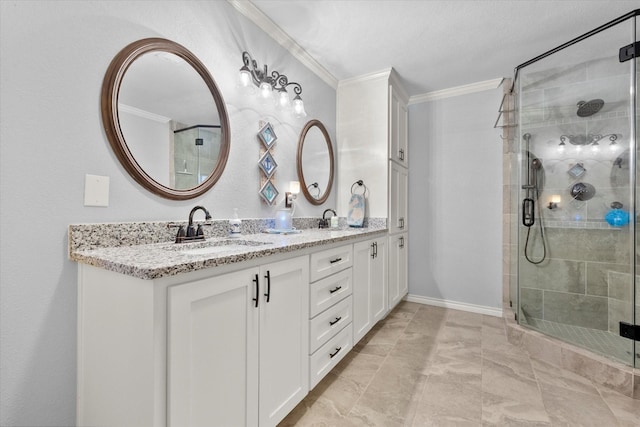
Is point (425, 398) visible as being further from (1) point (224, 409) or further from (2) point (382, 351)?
(1) point (224, 409)

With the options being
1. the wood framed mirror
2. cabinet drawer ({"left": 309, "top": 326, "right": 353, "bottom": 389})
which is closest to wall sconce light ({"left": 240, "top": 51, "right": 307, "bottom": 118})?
the wood framed mirror

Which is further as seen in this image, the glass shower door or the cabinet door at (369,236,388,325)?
the cabinet door at (369,236,388,325)

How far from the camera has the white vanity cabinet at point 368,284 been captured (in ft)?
6.57

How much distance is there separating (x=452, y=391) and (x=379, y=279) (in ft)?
3.08

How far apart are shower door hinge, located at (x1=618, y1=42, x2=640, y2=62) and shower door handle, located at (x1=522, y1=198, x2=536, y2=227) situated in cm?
111

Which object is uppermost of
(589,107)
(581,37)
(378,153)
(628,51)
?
(581,37)

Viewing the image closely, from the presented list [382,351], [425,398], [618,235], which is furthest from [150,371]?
[618,235]

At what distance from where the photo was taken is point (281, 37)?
2.14 m

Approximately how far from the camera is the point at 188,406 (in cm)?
87

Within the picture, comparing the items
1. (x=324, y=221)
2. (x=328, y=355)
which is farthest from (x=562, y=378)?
(x=324, y=221)

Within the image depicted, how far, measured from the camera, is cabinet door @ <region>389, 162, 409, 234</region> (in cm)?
278

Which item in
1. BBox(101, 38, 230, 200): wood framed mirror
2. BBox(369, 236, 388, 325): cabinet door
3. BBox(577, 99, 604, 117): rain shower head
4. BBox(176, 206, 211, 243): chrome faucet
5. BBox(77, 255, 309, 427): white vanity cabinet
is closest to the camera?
BBox(77, 255, 309, 427): white vanity cabinet

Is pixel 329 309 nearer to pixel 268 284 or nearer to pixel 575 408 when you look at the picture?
pixel 268 284

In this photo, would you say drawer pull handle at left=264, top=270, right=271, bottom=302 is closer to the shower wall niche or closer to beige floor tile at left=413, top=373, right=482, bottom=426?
the shower wall niche
